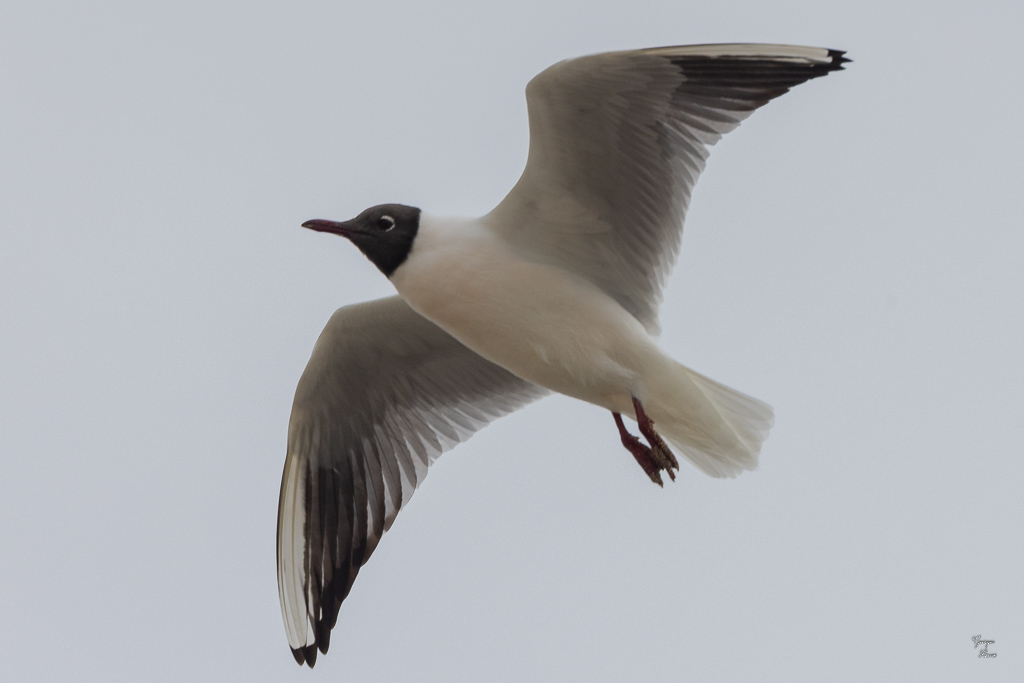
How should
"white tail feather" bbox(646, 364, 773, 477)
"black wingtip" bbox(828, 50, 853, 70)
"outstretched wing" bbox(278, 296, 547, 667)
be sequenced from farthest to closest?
1. "outstretched wing" bbox(278, 296, 547, 667)
2. "white tail feather" bbox(646, 364, 773, 477)
3. "black wingtip" bbox(828, 50, 853, 70)

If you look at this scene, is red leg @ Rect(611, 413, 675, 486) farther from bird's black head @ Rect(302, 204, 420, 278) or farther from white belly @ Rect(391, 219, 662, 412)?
bird's black head @ Rect(302, 204, 420, 278)

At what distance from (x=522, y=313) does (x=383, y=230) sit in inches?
27.5

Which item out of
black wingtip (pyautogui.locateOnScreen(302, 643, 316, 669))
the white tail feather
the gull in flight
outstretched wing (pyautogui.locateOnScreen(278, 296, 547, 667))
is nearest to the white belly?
the gull in flight

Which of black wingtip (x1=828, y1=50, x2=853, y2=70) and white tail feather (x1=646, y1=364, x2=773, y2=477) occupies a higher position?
black wingtip (x1=828, y1=50, x2=853, y2=70)

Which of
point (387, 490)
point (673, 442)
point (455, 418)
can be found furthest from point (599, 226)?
point (387, 490)

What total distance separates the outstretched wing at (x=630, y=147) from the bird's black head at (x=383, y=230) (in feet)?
1.21

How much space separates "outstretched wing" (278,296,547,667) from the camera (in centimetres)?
612

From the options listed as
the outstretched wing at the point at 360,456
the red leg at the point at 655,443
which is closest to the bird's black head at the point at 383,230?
the outstretched wing at the point at 360,456

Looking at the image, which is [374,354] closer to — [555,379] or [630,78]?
[555,379]

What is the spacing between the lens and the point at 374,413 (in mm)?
6180

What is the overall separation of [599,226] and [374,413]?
5.31ft

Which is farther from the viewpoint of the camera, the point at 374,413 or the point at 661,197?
the point at 374,413

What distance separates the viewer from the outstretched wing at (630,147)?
4715 mm

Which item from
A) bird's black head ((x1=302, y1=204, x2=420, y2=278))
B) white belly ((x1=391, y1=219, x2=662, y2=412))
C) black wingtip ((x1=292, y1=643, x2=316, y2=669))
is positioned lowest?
black wingtip ((x1=292, y1=643, x2=316, y2=669))
